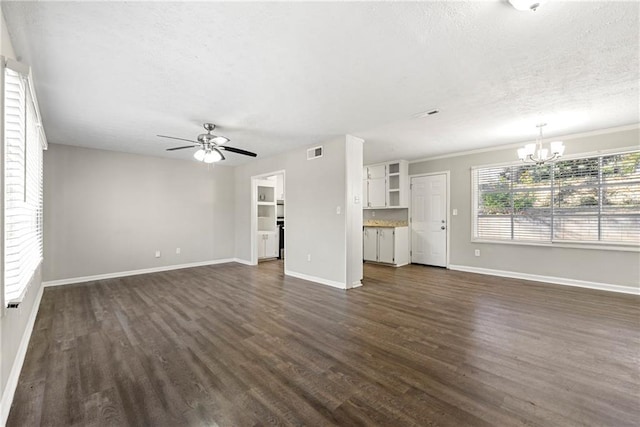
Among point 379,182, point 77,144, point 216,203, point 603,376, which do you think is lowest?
point 603,376

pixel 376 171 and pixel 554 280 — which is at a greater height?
pixel 376 171

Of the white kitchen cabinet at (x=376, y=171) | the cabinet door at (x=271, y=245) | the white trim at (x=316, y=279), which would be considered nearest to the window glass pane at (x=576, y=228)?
the white kitchen cabinet at (x=376, y=171)

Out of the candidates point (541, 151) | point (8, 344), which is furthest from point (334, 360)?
point (541, 151)

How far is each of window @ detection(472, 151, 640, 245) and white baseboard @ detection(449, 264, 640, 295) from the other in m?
0.63

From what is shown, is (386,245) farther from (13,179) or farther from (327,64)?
(13,179)

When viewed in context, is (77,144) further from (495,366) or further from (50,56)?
(495,366)

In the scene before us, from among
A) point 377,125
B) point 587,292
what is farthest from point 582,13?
point 587,292

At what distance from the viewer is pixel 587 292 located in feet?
13.6

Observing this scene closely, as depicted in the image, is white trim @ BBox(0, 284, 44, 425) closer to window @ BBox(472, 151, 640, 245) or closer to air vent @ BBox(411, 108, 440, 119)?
air vent @ BBox(411, 108, 440, 119)

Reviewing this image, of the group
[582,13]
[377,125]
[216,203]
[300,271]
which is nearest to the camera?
[582,13]

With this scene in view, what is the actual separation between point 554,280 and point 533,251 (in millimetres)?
547

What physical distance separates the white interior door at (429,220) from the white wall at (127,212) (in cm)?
463

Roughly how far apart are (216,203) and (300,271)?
120 inches

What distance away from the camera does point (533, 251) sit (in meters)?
4.96
